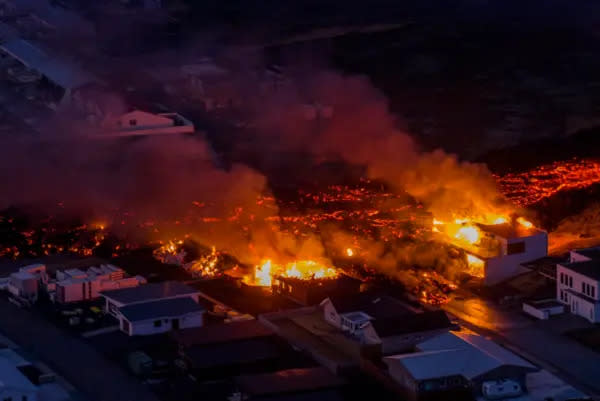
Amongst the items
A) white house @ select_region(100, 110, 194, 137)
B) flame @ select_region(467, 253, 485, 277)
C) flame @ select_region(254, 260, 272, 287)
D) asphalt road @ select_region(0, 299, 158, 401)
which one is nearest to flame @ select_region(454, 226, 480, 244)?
flame @ select_region(467, 253, 485, 277)

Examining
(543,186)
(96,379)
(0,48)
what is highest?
(0,48)

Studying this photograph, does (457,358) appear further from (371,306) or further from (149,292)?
(149,292)

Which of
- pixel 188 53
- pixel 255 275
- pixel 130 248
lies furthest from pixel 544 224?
pixel 188 53

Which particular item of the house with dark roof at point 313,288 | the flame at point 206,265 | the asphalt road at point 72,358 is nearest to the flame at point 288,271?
the house with dark roof at point 313,288

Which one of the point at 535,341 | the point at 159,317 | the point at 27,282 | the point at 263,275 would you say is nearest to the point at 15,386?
the point at 159,317

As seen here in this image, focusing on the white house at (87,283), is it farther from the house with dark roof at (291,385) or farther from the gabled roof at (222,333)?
the house with dark roof at (291,385)

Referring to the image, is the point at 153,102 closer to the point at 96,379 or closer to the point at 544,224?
the point at 544,224
